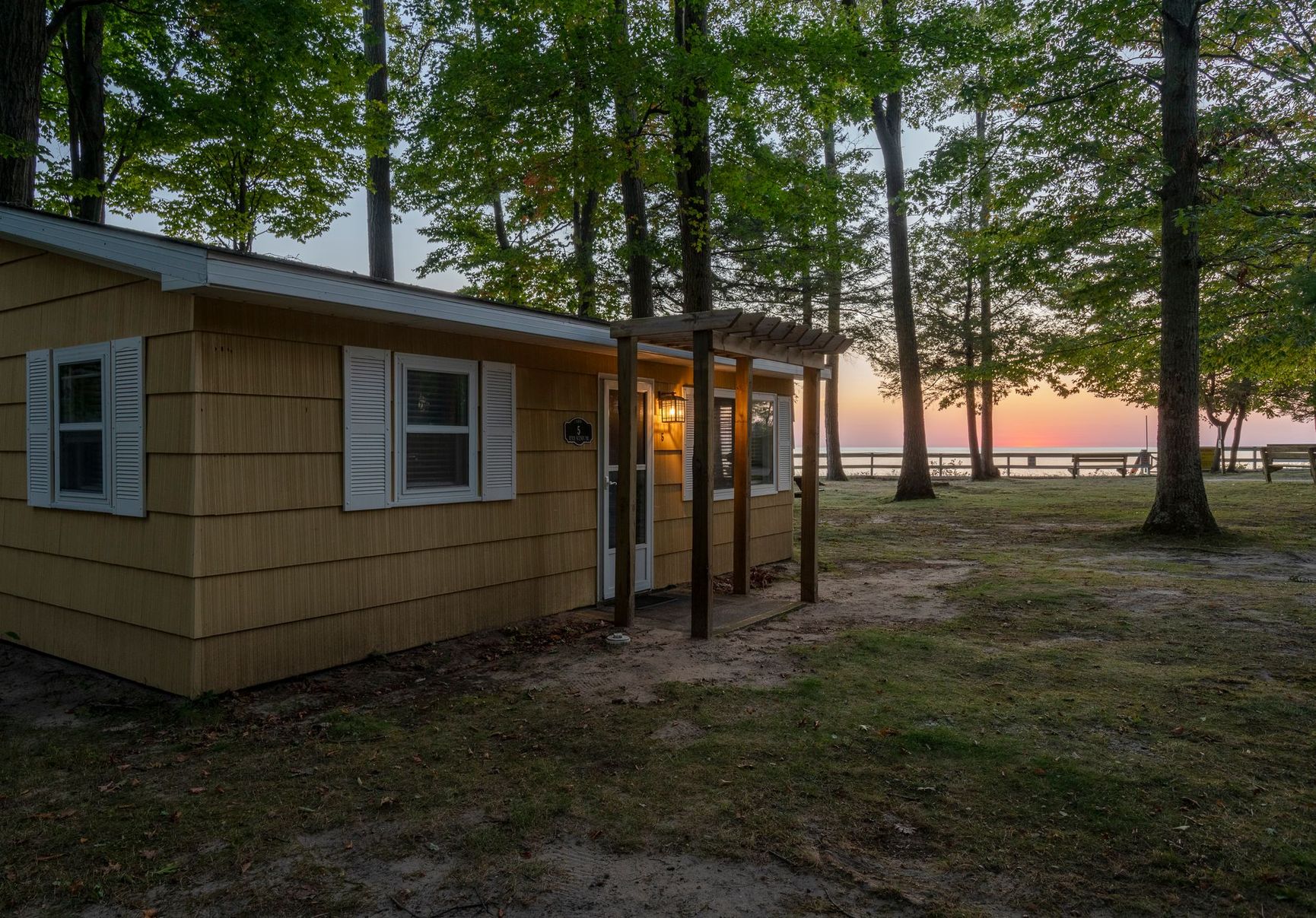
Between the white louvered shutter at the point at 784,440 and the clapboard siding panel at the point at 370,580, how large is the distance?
3320mm

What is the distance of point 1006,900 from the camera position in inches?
93.9

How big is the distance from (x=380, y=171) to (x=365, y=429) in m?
10.6

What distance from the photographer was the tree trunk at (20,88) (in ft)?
24.5

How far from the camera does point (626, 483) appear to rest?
5.91 metres

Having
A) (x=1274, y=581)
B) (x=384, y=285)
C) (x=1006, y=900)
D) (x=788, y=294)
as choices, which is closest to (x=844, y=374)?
(x=788, y=294)

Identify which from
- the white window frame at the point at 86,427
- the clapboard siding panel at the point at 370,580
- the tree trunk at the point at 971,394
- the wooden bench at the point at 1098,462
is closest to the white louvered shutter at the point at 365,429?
the clapboard siding panel at the point at 370,580

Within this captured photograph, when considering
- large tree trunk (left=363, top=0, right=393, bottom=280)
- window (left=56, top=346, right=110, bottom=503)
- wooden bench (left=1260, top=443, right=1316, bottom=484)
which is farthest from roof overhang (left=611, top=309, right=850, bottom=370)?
wooden bench (left=1260, top=443, right=1316, bottom=484)

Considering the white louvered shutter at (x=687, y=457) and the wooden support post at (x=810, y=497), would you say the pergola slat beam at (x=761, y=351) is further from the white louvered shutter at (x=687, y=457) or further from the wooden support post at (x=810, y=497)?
the white louvered shutter at (x=687, y=457)

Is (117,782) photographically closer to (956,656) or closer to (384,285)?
(384,285)

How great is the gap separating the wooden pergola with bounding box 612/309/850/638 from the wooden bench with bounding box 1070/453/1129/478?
20.2 metres

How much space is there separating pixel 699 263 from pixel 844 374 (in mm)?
15258

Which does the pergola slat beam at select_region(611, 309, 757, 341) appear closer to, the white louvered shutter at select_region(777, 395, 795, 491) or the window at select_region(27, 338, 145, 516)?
the window at select_region(27, 338, 145, 516)

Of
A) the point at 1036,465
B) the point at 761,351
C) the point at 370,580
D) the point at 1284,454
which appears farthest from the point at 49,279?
the point at 1036,465

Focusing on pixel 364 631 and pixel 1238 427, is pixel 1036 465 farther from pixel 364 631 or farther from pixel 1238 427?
pixel 364 631
